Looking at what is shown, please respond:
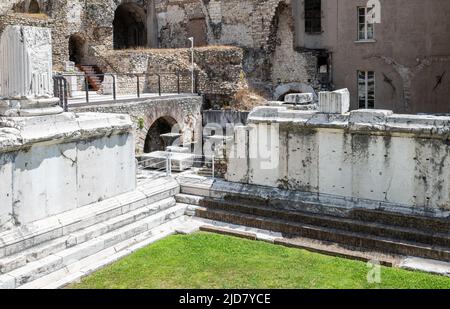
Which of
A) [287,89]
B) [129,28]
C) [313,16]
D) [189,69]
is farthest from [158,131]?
[129,28]

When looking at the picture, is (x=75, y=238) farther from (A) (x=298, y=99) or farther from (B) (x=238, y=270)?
(A) (x=298, y=99)

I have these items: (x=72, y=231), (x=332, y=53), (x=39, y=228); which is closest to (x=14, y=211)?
(x=39, y=228)

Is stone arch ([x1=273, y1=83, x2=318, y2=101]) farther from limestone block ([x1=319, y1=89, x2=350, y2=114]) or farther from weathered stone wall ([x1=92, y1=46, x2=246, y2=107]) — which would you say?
limestone block ([x1=319, y1=89, x2=350, y2=114])

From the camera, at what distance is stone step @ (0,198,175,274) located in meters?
7.17

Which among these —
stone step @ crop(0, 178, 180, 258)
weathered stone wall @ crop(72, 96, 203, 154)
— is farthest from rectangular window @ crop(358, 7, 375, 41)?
stone step @ crop(0, 178, 180, 258)

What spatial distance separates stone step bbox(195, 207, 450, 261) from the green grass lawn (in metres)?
0.53

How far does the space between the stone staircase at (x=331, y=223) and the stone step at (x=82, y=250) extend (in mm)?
718

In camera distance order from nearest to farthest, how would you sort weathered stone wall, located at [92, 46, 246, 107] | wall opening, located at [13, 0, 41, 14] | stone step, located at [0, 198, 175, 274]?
stone step, located at [0, 198, 175, 274] < weathered stone wall, located at [92, 46, 246, 107] < wall opening, located at [13, 0, 41, 14]

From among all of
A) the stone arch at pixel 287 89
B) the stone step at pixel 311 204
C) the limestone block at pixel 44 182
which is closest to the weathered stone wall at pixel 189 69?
the stone arch at pixel 287 89

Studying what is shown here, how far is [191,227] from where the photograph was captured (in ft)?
30.9

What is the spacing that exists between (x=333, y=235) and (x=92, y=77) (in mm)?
17608

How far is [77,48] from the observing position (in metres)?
26.3

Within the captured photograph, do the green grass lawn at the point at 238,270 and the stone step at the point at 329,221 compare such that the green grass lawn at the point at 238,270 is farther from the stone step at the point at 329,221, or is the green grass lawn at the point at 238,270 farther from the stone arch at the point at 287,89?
the stone arch at the point at 287,89

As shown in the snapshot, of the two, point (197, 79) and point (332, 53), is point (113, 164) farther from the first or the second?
point (332, 53)
